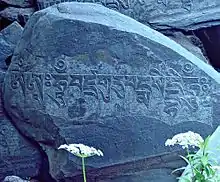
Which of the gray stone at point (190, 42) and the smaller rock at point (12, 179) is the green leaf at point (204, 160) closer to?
the smaller rock at point (12, 179)

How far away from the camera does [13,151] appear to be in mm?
2432

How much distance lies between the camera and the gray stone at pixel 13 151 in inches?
95.3

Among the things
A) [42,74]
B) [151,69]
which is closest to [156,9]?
[151,69]

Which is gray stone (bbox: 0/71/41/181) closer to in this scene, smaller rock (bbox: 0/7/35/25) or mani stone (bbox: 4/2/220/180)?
mani stone (bbox: 4/2/220/180)

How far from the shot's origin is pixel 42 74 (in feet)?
7.46

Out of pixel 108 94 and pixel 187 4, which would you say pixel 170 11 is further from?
pixel 108 94

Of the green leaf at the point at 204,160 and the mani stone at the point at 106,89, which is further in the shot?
the mani stone at the point at 106,89

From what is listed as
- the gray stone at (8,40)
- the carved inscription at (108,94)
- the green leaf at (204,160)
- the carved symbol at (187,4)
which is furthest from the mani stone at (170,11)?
the green leaf at (204,160)

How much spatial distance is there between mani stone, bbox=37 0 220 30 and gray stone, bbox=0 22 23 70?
0.80 feet

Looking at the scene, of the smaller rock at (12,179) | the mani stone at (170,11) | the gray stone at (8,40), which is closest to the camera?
the smaller rock at (12,179)

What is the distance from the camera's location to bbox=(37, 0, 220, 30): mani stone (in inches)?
110

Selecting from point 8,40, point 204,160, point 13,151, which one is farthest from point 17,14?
point 204,160

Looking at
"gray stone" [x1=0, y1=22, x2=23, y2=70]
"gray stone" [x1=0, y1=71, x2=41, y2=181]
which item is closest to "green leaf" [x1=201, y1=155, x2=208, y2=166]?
"gray stone" [x1=0, y1=71, x2=41, y2=181]

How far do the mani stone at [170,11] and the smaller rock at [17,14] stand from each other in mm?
86
